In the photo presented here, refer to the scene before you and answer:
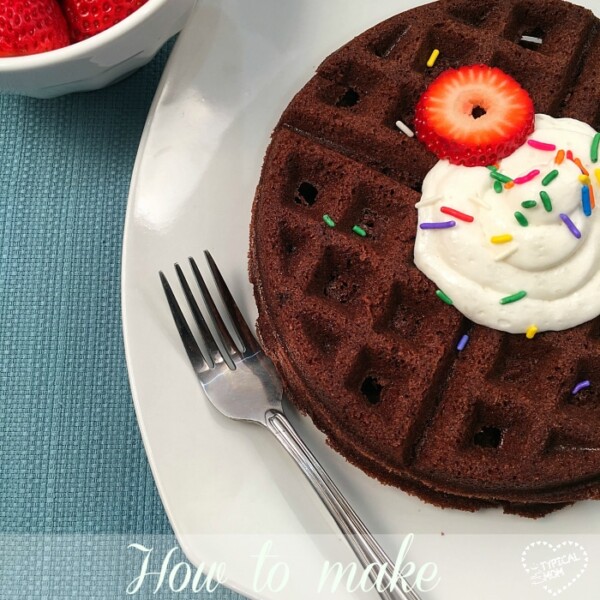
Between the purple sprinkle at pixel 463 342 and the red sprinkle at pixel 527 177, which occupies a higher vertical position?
the red sprinkle at pixel 527 177

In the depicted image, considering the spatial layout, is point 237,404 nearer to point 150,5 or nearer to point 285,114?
point 285,114

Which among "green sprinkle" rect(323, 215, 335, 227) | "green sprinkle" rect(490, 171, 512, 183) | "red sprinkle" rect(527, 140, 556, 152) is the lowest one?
"green sprinkle" rect(323, 215, 335, 227)

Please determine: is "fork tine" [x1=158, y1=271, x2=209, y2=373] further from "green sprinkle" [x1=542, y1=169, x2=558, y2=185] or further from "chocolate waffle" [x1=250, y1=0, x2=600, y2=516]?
"green sprinkle" [x1=542, y1=169, x2=558, y2=185]

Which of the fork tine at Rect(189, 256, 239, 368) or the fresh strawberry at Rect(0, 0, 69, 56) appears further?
the fork tine at Rect(189, 256, 239, 368)

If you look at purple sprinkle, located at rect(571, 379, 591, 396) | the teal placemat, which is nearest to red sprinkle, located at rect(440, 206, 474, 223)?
purple sprinkle, located at rect(571, 379, 591, 396)

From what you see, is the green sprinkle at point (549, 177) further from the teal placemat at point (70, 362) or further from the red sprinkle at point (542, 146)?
the teal placemat at point (70, 362)

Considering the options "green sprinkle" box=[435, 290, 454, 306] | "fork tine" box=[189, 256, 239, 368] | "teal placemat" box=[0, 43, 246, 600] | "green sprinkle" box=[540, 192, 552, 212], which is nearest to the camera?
"green sprinkle" box=[540, 192, 552, 212]

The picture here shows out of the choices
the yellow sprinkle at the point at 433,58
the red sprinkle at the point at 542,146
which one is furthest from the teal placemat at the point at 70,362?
the red sprinkle at the point at 542,146
